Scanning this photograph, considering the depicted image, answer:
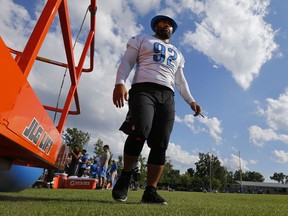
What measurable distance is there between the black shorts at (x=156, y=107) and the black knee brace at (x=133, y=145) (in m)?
0.10

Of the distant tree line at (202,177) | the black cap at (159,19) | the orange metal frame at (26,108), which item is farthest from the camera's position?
the distant tree line at (202,177)

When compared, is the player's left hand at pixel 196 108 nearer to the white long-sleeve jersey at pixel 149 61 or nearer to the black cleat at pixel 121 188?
the white long-sleeve jersey at pixel 149 61

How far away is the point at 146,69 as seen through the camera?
2887 millimetres

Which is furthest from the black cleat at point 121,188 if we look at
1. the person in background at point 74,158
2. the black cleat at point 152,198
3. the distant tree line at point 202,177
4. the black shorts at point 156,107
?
the distant tree line at point 202,177

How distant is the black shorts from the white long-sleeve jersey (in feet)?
0.27

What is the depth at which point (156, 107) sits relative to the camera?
109 inches

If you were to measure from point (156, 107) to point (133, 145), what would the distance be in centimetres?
43

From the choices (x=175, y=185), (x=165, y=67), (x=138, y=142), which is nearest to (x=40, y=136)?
(x=138, y=142)

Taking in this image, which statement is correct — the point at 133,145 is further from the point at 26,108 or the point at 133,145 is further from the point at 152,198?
the point at 26,108

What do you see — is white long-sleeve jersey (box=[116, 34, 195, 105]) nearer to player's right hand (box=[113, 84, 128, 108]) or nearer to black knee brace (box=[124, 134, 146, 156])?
player's right hand (box=[113, 84, 128, 108])

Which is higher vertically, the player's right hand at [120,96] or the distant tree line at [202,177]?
the distant tree line at [202,177]

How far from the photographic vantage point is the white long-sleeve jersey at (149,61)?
284 centimetres

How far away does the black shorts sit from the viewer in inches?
104

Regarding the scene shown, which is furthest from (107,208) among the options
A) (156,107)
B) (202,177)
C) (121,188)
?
(202,177)
